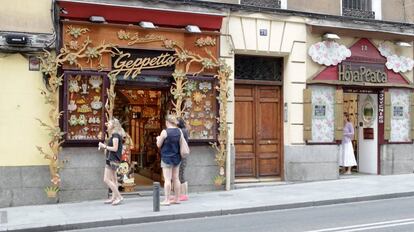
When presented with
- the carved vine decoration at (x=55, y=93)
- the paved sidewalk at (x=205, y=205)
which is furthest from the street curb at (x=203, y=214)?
the carved vine decoration at (x=55, y=93)

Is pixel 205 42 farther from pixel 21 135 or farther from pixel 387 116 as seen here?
pixel 387 116

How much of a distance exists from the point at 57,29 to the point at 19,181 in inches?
131

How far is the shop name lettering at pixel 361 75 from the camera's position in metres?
15.1

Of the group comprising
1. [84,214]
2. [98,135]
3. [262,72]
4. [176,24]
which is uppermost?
[176,24]

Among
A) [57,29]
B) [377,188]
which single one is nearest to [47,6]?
[57,29]

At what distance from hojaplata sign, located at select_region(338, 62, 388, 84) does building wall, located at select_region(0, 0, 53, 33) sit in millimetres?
7796

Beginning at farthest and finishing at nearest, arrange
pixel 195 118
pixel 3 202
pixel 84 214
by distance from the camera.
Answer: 1. pixel 195 118
2. pixel 3 202
3. pixel 84 214

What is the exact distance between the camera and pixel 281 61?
48.7 ft

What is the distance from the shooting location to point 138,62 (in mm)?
12641

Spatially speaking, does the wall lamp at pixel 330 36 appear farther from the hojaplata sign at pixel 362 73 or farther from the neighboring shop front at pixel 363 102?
the hojaplata sign at pixel 362 73

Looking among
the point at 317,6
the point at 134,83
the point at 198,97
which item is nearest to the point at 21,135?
the point at 134,83

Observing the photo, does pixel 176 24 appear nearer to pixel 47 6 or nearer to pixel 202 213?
pixel 47 6

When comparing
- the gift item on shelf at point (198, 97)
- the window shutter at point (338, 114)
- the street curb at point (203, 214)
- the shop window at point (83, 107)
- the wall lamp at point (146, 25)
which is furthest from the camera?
the window shutter at point (338, 114)

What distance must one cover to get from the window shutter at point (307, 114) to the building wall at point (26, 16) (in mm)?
6643
